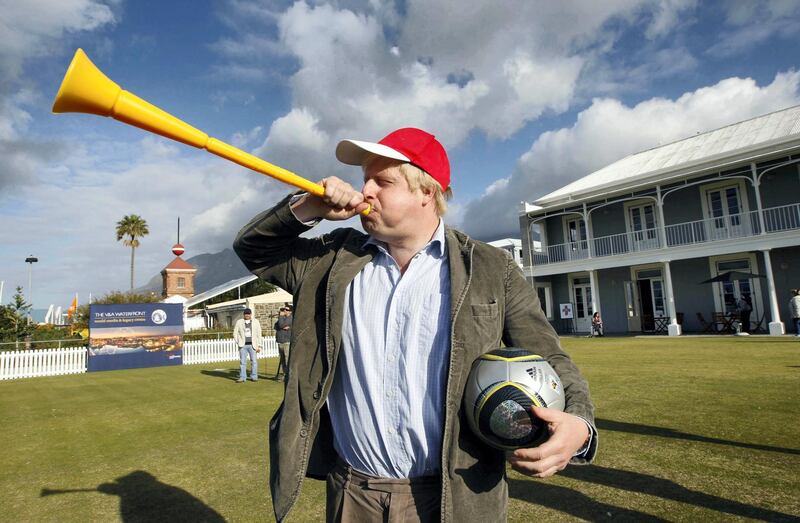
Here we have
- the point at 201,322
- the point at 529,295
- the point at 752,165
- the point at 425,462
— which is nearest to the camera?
the point at 425,462

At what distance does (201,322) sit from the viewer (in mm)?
49344

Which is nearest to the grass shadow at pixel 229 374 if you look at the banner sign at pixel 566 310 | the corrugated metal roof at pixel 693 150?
the banner sign at pixel 566 310

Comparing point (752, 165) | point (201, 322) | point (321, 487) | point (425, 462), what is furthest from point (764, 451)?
point (201, 322)

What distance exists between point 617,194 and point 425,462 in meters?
24.5

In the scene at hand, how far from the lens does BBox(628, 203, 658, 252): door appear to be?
2322 centimetres

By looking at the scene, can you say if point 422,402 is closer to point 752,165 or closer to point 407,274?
point 407,274

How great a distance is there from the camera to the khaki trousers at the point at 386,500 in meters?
1.71

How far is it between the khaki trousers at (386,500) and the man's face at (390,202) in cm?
97

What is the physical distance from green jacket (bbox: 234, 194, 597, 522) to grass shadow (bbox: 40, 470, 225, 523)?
2884 millimetres

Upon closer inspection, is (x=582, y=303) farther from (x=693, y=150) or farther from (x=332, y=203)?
(x=332, y=203)

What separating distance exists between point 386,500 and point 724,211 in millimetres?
24771

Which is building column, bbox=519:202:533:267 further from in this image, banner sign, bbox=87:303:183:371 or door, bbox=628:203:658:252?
banner sign, bbox=87:303:183:371

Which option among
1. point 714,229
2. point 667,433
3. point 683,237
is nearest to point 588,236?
point 683,237

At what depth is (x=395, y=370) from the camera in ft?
5.86
